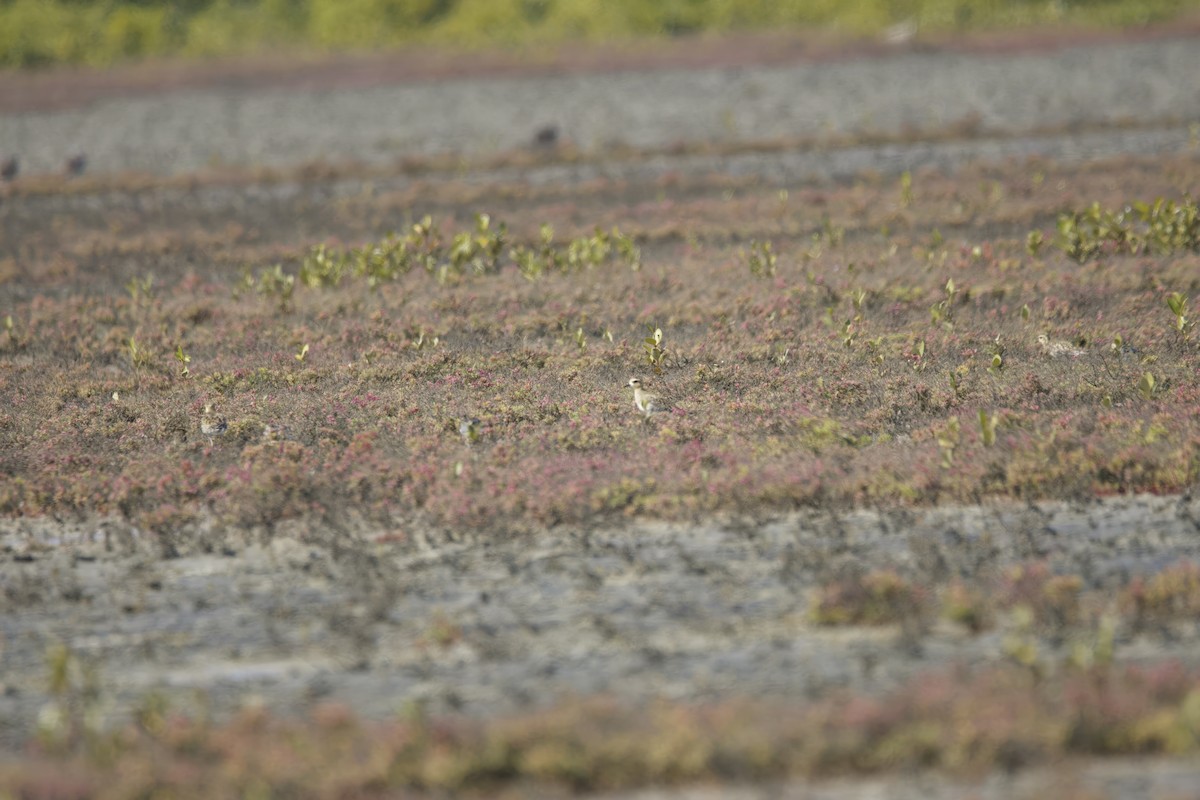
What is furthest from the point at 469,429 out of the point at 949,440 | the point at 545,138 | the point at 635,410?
the point at 545,138

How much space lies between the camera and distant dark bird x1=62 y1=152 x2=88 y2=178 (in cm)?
3216

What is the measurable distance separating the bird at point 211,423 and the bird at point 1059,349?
9682mm

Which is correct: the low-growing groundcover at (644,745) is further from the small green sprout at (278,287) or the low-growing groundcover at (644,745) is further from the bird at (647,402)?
the small green sprout at (278,287)

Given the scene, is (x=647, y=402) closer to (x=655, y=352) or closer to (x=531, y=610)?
(x=655, y=352)

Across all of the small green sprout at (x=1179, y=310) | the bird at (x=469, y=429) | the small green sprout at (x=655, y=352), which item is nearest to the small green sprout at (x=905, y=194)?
the small green sprout at (x=1179, y=310)

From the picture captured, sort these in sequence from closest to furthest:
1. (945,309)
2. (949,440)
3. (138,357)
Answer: (949,440) → (138,357) → (945,309)

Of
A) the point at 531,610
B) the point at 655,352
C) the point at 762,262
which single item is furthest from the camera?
the point at 762,262

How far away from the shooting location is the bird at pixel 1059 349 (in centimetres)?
1480

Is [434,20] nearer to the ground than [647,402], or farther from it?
farther from it

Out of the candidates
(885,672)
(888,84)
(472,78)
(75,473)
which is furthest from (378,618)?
(472,78)

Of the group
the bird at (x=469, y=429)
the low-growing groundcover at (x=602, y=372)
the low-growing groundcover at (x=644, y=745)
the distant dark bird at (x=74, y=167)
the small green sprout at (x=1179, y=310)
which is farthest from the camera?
the distant dark bird at (x=74, y=167)

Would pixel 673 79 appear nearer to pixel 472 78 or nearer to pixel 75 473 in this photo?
pixel 472 78

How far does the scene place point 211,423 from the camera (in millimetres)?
13797

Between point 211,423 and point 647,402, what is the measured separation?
192 inches
